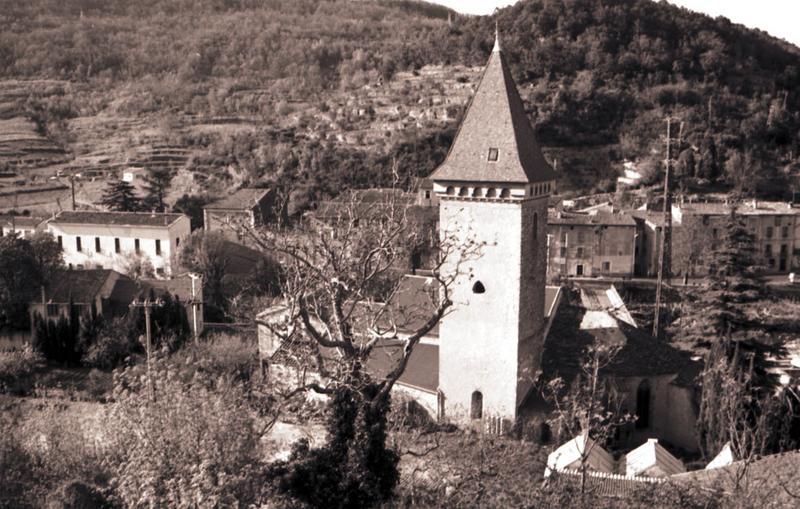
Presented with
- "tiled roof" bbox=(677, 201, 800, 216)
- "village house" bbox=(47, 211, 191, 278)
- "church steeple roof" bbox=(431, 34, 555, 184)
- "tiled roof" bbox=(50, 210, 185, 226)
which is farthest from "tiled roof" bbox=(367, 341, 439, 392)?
"tiled roof" bbox=(677, 201, 800, 216)

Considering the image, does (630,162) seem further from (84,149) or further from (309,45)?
(309,45)

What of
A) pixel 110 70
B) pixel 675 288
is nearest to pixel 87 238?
pixel 675 288

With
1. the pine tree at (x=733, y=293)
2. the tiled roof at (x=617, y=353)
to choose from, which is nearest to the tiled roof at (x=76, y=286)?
the tiled roof at (x=617, y=353)

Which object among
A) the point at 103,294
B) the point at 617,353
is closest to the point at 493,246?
the point at 617,353

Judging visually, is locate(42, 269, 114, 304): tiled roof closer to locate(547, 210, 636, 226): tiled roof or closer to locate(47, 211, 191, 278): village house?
locate(47, 211, 191, 278): village house

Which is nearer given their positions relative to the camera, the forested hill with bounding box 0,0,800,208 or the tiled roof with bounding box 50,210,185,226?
the tiled roof with bounding box 50,210,185,226

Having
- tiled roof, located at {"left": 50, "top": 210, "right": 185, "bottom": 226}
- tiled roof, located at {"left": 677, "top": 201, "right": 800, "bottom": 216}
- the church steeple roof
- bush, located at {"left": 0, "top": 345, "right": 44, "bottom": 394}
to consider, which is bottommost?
bush, located at {"left": 0, "top": 345, "right": 44, "bottom": 394}
